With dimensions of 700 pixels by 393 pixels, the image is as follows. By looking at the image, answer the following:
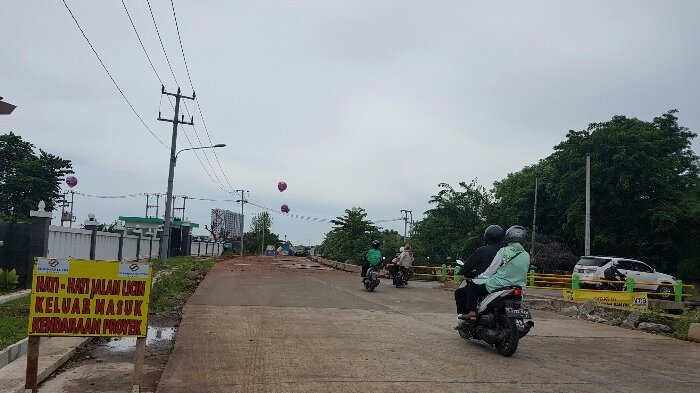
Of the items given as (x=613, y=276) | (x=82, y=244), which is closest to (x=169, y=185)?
(x=82, y=244)

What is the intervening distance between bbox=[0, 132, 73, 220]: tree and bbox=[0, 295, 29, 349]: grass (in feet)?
95.4

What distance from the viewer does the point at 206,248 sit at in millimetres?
60531

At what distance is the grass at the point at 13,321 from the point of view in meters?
7.75

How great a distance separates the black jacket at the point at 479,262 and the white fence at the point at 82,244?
14206mm

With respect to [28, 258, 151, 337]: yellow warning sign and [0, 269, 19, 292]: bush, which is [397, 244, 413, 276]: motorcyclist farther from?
[28, 258, 151, 337]: yellow warning sign

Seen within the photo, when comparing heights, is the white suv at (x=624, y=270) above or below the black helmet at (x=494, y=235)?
below

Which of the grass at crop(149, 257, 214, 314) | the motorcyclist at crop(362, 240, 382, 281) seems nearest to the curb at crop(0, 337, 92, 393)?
the grass at crop(149, 257, 214, 314)

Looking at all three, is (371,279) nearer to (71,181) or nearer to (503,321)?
(503,321)

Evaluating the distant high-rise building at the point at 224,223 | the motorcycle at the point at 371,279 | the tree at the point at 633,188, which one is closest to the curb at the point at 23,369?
the motorcycle at the point at 371,279

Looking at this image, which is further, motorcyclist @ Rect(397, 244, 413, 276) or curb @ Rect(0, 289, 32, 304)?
motorcyclist @ Rect(397, 244, 413, 276)

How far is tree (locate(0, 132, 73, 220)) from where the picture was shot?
38.1 meters

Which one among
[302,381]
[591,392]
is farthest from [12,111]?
[591,392]

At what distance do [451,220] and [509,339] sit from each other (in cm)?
3111

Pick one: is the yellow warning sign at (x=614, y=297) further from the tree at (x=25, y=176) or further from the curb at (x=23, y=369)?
the tree at (x=25, y=176)
